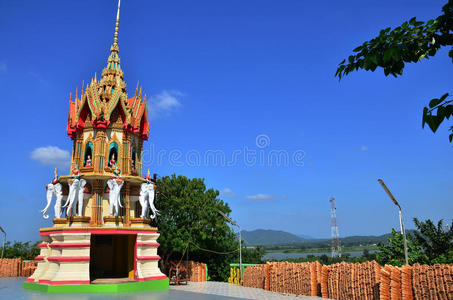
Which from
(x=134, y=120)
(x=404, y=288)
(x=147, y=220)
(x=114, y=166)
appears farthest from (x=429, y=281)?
(x=134, y=120)

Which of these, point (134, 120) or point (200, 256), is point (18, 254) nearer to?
point (200, 256)

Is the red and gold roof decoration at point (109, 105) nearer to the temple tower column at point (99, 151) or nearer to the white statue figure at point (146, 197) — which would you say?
the temple tower column at point (99, 151)

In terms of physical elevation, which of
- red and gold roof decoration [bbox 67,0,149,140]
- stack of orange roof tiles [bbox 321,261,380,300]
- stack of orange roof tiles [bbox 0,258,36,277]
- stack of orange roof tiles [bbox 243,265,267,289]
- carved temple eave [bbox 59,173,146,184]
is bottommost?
stack of orange roof tiles [bbox 0,258,36,277]

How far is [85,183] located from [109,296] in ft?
27.7

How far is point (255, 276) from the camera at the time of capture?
27.6 meters

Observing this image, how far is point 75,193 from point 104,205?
91.0 inches

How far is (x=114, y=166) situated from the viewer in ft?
89.0

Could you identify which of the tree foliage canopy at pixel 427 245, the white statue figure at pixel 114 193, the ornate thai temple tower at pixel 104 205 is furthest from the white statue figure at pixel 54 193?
the tree foliage canopy at pixel 427 245

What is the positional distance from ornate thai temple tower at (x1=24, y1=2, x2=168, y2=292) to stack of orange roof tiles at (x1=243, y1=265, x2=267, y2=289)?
6429 millimetres

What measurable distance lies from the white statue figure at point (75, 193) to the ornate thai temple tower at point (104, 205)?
0.22 feet

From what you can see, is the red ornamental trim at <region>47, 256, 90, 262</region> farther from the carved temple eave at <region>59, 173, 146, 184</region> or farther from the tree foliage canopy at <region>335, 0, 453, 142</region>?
the tree foliage canopy at <region>335, 0, 453, 142</region>

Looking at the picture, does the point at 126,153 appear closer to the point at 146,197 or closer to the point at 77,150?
the point at 77,150

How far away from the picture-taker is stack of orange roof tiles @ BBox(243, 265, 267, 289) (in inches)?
1049

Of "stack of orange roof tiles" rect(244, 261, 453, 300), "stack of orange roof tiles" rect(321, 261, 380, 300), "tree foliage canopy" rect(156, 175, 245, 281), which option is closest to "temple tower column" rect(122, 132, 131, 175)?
"tree foliage canopy" rect(156, 175, 245, 281)
